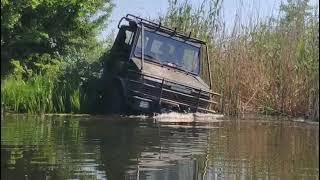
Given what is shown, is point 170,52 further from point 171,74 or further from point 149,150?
point 149,150

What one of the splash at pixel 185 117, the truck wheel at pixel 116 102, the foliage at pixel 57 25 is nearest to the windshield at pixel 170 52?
the truck wheel at pixel 116 102

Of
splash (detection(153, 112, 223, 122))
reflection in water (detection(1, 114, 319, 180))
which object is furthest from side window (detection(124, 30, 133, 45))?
reflection in water (detection(1, 114, 319, 180))

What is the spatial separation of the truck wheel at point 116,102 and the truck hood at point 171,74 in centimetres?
70

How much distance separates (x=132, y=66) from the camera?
11656mm

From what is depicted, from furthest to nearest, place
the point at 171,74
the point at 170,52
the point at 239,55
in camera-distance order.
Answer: the point at 239,55 → the point at 170,52 → the point at 171,74

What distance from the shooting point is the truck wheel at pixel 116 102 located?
11.7m

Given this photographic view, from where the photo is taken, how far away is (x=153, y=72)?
11594 millimetres

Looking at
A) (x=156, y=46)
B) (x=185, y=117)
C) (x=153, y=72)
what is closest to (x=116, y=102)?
(x=153, y=72)

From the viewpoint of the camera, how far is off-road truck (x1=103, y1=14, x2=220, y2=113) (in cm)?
1142

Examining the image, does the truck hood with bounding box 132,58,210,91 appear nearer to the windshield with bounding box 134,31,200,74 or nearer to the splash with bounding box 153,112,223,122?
the windshield with bounding box 134,31,200,74

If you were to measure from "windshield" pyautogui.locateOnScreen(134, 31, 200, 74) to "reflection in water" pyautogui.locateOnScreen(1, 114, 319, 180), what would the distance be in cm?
164

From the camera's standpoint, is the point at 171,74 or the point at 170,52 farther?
the point at 170,52

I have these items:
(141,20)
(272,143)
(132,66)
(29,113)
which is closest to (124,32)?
(141,20)

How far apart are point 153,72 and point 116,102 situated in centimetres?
95
